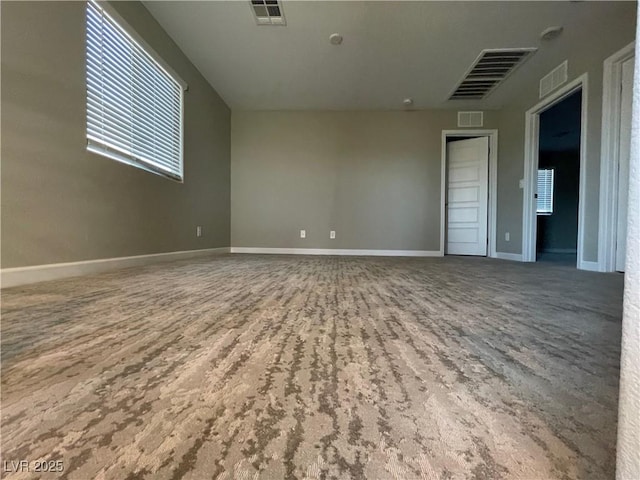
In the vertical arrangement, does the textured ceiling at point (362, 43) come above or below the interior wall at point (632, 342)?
above

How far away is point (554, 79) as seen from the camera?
3641 millimetres

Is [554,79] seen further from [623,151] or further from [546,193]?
[546,193]

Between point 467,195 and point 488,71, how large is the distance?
6.42 feet

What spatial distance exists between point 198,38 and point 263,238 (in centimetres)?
295

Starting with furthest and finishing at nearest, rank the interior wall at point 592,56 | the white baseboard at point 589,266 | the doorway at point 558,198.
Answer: the doorway at point 558,198, the white baseboard at point 589,266, the interior wall at point 592,56

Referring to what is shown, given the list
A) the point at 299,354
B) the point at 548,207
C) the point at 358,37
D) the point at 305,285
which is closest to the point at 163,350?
the point at 299,354

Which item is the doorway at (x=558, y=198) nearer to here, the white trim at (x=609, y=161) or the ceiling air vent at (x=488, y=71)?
the ceiling air vent at (x=488, y=71)

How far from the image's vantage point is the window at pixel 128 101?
2311 millimetres

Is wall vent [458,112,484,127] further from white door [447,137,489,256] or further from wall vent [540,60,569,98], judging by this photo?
wall vent [540,60,569,98]

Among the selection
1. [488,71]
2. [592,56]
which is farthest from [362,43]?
[592,56]

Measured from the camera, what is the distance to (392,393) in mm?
601

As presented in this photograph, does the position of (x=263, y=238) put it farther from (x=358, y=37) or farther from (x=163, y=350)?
(x=163, y=350)

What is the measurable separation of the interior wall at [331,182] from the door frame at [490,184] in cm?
13

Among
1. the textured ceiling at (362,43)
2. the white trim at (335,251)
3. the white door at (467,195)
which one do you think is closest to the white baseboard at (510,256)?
the white door at (467,195)
